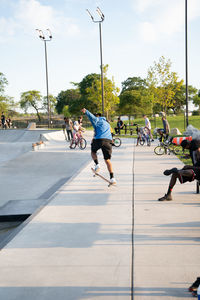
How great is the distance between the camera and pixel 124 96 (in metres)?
73.3

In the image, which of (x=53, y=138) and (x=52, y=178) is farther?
(x=53, y=138)

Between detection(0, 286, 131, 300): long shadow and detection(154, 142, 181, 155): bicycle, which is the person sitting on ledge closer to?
detection(0, 286, 131, 300): long shadow

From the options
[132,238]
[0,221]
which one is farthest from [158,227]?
[0,221]

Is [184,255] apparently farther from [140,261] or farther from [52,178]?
[52,178]

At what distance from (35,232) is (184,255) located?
221 centimetres

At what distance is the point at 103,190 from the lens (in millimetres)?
7156

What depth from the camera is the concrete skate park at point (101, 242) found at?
Result: 9.83 ft

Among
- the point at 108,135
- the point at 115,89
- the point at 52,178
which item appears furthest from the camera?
the point at 115,89

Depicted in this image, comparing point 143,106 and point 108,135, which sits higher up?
point 143,106

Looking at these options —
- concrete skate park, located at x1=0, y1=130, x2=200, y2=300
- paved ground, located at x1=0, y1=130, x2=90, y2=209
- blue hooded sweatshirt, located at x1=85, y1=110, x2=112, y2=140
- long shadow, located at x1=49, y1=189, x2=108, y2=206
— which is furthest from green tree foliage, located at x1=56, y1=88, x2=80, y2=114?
concrete skate park, located at x1=0, y1=130, x2=200, y2=300

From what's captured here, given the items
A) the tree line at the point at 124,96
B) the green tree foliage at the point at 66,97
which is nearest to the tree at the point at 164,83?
the tree line at the point at 124,96

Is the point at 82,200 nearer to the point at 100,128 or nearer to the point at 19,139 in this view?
the point at 100,128

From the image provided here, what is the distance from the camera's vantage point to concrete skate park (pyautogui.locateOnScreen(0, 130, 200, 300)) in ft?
9.83

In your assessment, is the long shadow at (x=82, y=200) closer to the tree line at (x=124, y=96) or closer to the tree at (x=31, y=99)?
the tree line at (x=124, y=96)
